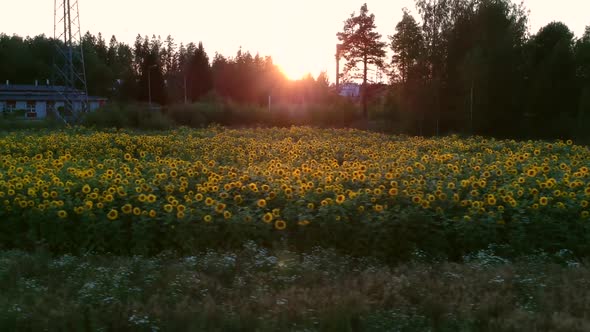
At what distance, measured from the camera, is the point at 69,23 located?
3419cm

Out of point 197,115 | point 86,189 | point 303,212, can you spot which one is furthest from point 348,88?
point 303,212

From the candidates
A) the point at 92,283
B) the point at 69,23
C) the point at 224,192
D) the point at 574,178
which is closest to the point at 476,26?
the point at 69,23

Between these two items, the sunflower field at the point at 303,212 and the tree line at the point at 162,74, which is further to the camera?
the tree line at the point at 162,74

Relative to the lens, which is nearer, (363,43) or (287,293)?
(287,293)

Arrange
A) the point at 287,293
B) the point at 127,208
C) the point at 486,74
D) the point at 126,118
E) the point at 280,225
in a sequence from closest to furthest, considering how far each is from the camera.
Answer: the point at 287,293 → the point at 280,225 → the point at 127,208 → the point at 126,118 → the point at 486,74

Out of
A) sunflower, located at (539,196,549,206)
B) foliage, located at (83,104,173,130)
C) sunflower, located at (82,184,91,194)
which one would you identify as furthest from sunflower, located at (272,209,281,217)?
foliage, located at (83,104,173,130)

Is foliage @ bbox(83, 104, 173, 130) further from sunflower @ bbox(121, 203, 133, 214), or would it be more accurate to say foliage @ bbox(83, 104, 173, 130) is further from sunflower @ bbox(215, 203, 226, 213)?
sunflower @ bbox(215, 203, 226, 213)

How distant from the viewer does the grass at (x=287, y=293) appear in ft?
15.3

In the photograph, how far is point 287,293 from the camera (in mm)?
5176

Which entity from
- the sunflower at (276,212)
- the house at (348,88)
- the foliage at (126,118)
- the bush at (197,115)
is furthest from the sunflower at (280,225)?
the house at (348,88)

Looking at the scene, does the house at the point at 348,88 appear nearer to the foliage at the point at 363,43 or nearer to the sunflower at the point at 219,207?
the foliage at the point at 363,43

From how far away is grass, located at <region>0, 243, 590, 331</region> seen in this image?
4660 millimetres

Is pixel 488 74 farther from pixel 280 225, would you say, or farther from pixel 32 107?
pixel 32 107

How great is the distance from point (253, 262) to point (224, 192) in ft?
6.32
